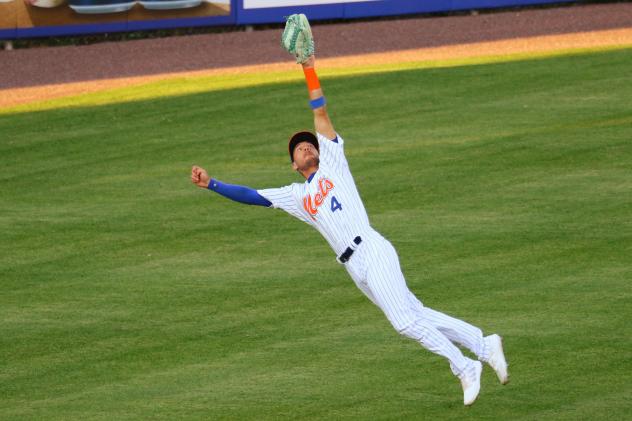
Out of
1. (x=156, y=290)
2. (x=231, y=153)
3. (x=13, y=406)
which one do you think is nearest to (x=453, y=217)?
(x=156, y=290)

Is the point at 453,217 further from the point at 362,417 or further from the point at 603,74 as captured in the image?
the point at 603,74

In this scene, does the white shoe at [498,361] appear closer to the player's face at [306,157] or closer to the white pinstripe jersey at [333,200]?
the white pinstripe jersey at [333,200]

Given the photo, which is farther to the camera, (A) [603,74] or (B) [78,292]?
(A) [603,74]

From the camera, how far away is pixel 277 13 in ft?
85.5

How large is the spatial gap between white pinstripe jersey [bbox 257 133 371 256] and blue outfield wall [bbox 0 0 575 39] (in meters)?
16.9

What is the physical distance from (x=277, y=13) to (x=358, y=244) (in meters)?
18.1

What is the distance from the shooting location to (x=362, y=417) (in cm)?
870

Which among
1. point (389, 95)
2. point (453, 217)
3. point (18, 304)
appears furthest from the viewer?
point (389, 95)

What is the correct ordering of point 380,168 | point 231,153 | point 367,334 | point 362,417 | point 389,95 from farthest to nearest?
1. point 389,95
2. point 231,153
3. point 380,168
4. point 367,334
5. point 362,417

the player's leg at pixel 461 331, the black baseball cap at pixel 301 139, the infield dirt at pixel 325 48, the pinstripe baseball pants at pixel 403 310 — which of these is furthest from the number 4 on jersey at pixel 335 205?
the infield dirt at pixel 325 48

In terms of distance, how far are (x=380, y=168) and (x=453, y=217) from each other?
2.40 metres

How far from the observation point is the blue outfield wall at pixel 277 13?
2467 cm

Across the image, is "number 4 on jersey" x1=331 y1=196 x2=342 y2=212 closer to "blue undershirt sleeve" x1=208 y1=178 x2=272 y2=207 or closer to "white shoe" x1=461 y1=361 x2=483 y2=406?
"blue undershirt sleeve" x1=208 y1=178 x2=272 y2=207

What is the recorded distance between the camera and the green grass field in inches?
367
